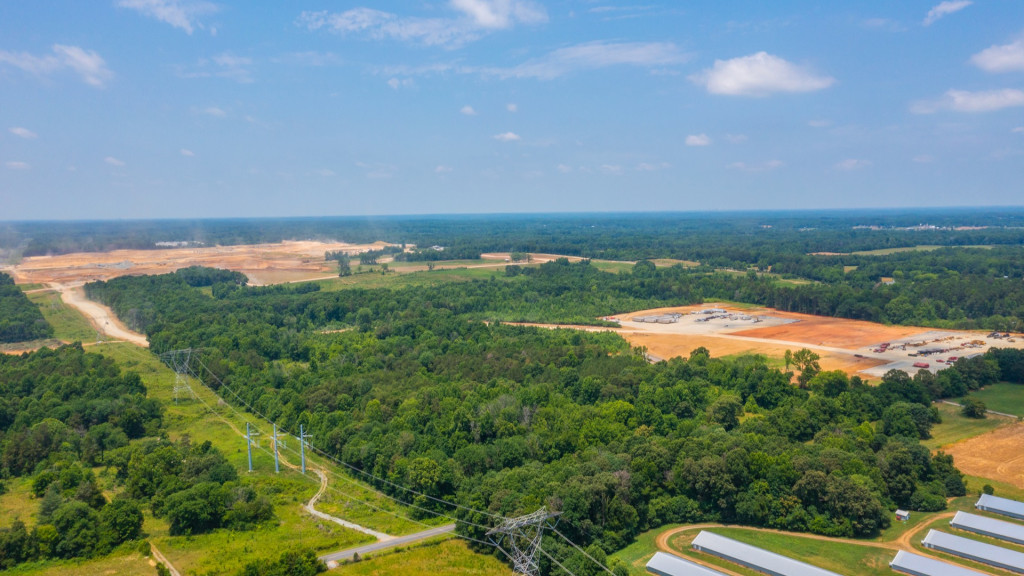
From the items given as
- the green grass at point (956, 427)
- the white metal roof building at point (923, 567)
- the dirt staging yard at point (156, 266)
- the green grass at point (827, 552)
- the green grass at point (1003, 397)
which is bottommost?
the green grass at point (827, 552)

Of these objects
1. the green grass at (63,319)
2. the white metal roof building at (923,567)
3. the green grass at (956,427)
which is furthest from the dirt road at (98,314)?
the green grass at (956,427)

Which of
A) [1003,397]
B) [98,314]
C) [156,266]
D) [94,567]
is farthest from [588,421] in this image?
[156,266]

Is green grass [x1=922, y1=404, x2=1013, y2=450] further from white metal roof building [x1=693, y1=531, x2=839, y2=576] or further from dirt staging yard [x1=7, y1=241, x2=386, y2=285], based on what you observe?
dirt staging yard [x1=7, y1=241, x2=386, y2=285]

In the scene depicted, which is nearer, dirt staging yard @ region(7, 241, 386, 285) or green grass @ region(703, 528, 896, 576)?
green grass @ region(703, 528, 896, 576)

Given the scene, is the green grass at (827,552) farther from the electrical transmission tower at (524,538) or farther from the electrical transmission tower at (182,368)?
the electrical transmission tower at (182,368)

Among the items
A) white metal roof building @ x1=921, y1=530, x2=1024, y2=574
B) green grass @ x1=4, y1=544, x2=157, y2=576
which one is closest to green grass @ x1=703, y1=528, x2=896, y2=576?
white metal roof building @ x1=921, y1=530, x2=1024, y2=574

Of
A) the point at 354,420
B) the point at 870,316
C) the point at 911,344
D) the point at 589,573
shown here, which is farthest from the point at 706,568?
the point at 870,316

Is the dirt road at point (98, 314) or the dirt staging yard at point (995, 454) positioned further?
the dirt road at point (98, 314)
